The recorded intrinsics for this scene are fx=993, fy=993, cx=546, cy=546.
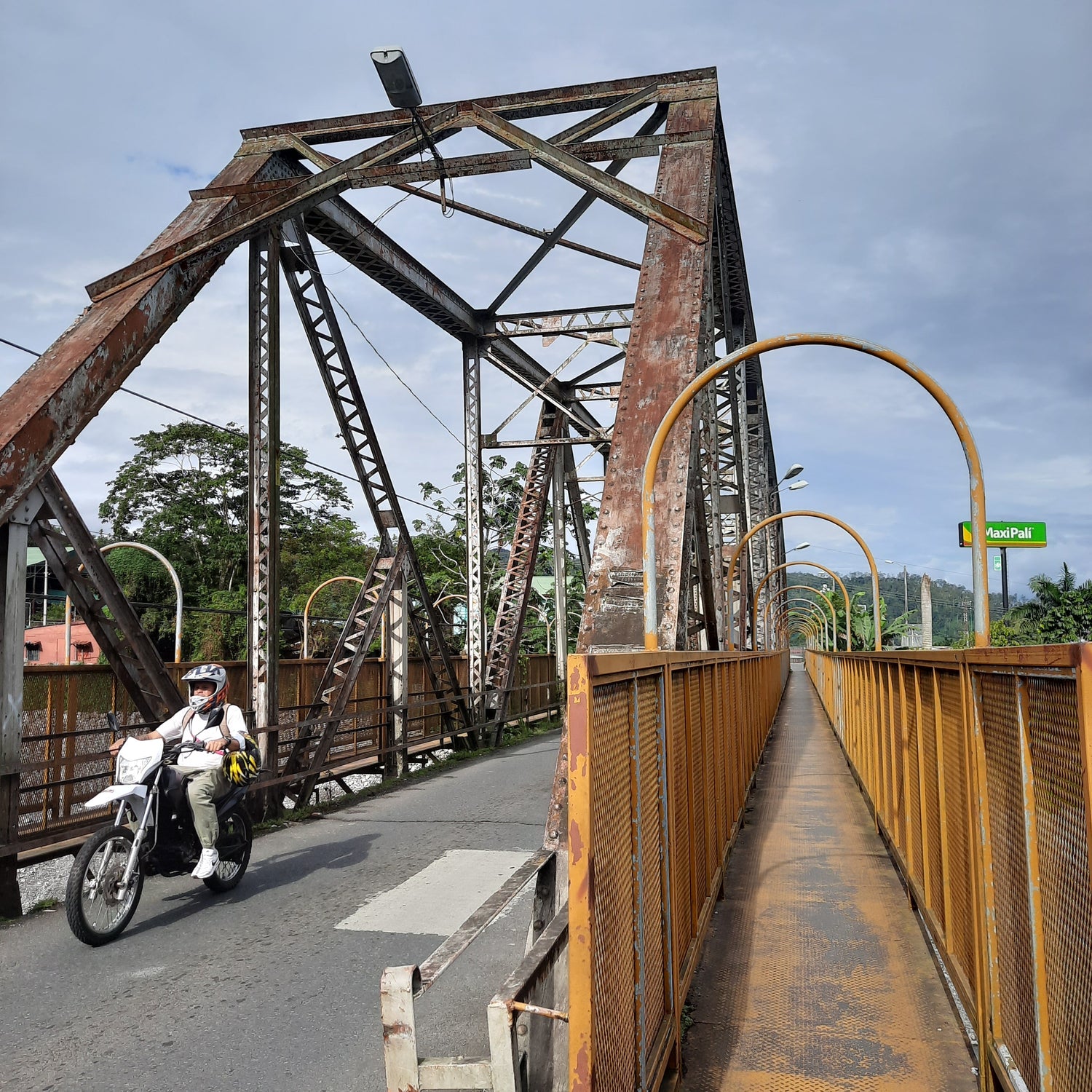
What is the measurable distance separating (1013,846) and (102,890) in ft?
17.1

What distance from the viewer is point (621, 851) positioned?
316 cm

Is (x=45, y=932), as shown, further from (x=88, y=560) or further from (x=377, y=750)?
(x=377, y=750)

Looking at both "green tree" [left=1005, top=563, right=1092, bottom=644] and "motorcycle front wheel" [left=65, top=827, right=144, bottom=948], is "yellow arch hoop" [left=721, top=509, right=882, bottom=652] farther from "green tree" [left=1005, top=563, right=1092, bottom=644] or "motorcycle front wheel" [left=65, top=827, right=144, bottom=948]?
"green tree" [left=1005, top=563, right=1092, bottom=644]

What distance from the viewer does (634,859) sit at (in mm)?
3379

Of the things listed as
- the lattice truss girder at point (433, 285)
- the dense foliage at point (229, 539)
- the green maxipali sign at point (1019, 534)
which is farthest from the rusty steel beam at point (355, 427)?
the green maxipali sign at point (1019, 534)

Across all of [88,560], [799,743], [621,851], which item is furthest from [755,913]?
[799,743]

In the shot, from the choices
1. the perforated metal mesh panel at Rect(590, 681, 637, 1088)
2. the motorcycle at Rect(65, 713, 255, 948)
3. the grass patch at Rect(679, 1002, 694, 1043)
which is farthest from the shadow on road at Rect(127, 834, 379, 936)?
the perforated metal mesh panel at Rect(590, 681, 637, 1088)

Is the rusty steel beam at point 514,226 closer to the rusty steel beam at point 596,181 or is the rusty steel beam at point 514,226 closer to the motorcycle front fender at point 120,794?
the rusty steel beam at point 596,181

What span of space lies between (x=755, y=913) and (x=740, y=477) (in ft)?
47.8

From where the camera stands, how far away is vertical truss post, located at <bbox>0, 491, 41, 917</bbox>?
6.65m

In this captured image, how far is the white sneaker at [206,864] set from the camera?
22.0 feet

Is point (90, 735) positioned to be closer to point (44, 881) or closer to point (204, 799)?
point (44, 881)

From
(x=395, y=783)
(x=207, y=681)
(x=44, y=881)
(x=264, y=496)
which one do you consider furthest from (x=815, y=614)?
(x=207, y=681)

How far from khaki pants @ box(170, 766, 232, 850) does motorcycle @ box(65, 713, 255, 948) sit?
2.8 inches
